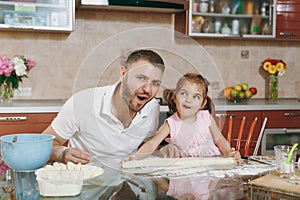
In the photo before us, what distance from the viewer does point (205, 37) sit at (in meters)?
3.81

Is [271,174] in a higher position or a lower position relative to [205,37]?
lower

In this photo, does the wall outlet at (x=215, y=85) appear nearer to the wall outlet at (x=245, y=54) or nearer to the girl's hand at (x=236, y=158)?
the girl's hand at (x=236, y=158)

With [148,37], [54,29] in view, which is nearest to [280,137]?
[54,29]

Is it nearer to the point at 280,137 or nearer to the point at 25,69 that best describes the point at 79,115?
the point at 25,69

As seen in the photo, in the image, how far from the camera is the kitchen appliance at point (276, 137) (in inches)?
141

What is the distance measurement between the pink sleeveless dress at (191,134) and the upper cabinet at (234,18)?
2.08 metres

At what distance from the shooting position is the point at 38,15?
3301 mm

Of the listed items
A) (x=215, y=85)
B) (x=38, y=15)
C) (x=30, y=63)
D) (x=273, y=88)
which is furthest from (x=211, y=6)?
(x=215, y=85)

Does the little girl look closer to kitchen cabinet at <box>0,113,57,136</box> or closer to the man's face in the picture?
the man's face

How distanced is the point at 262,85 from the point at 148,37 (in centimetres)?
282

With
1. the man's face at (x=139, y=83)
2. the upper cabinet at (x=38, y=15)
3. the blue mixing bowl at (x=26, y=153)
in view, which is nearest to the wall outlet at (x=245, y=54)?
the upper cabinet at (x=38, y=15)

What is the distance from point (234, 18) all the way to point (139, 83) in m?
2.47

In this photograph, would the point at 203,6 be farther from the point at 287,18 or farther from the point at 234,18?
the point at 287,18

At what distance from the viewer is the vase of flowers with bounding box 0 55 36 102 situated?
3.14m
